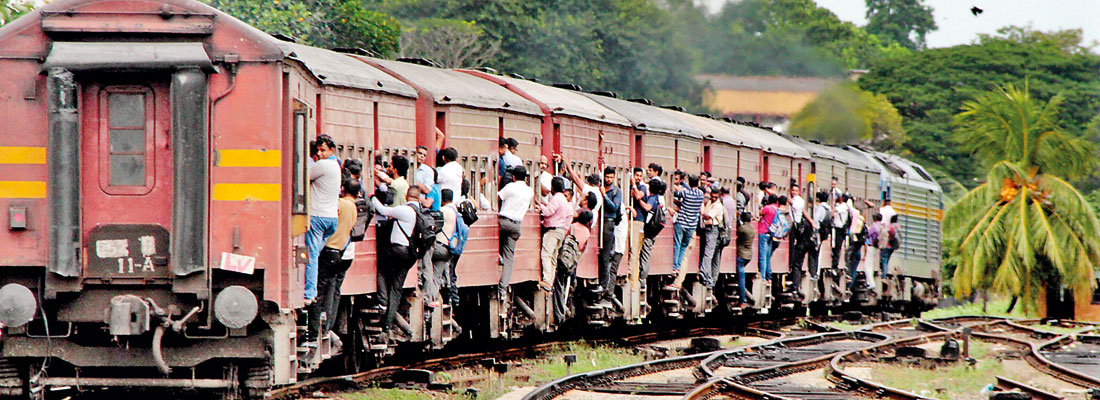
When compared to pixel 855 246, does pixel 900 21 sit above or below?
above

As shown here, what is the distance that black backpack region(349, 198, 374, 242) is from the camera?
10.8 metres

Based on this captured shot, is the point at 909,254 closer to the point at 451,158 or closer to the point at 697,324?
the point at 697,324

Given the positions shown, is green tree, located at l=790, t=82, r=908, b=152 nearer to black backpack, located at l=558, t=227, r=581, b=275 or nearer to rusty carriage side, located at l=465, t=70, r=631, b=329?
rusty carriage side, located at l=465, t=70, r=631, b=329

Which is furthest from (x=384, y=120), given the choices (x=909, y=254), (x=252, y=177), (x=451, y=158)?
(x=909, y=254)

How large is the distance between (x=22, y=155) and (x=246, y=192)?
136 cm

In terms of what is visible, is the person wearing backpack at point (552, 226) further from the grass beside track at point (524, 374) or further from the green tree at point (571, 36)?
the green tree at point (571, 36)

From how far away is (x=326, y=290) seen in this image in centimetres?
A: 1065

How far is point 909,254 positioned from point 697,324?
299 inches

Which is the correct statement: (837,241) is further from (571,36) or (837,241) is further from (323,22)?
(571,36)

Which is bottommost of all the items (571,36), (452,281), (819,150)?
(452,281)

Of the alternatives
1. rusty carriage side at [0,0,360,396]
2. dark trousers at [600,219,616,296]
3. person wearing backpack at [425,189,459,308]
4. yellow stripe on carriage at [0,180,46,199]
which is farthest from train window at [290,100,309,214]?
dark trousers at [600,219,616,296]

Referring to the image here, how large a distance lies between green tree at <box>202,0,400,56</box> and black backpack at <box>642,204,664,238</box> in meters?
11.1

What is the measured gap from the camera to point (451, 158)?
42.0 feet

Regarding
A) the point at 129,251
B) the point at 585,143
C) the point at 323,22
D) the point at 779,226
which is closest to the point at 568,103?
the point at 585,143
